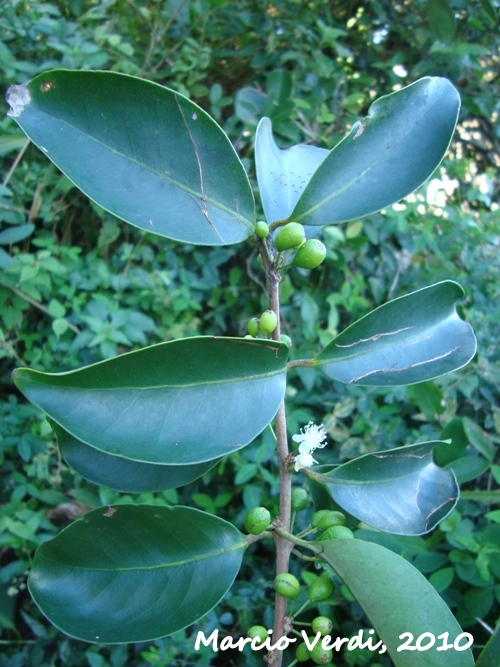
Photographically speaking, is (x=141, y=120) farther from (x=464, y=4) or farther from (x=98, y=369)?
A: (x=464, y=4)

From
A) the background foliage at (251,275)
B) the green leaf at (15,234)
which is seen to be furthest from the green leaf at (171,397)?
the green leaf at (15,234)

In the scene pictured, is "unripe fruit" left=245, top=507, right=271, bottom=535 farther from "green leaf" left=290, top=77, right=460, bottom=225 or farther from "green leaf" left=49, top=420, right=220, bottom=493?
"green leaf" left=290, top=77, right=460, bottom=225

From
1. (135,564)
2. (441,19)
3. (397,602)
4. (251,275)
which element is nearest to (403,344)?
(397,602)

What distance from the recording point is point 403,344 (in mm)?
618

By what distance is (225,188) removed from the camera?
58cm

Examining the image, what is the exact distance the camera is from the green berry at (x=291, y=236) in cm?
54

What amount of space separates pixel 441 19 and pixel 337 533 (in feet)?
4.29

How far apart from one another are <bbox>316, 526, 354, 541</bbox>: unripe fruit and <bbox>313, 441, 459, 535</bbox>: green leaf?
0.18ft

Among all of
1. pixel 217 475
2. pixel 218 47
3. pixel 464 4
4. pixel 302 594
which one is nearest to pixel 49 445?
pixel 217 475

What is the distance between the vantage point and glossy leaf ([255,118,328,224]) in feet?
2.18

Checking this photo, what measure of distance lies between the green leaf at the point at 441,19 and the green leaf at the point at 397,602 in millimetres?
1306

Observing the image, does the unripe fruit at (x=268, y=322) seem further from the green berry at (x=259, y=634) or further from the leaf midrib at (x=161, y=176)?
the green berry at (x=259, y=634)

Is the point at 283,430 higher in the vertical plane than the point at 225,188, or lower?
lower

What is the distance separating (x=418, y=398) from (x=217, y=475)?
1.53ft
